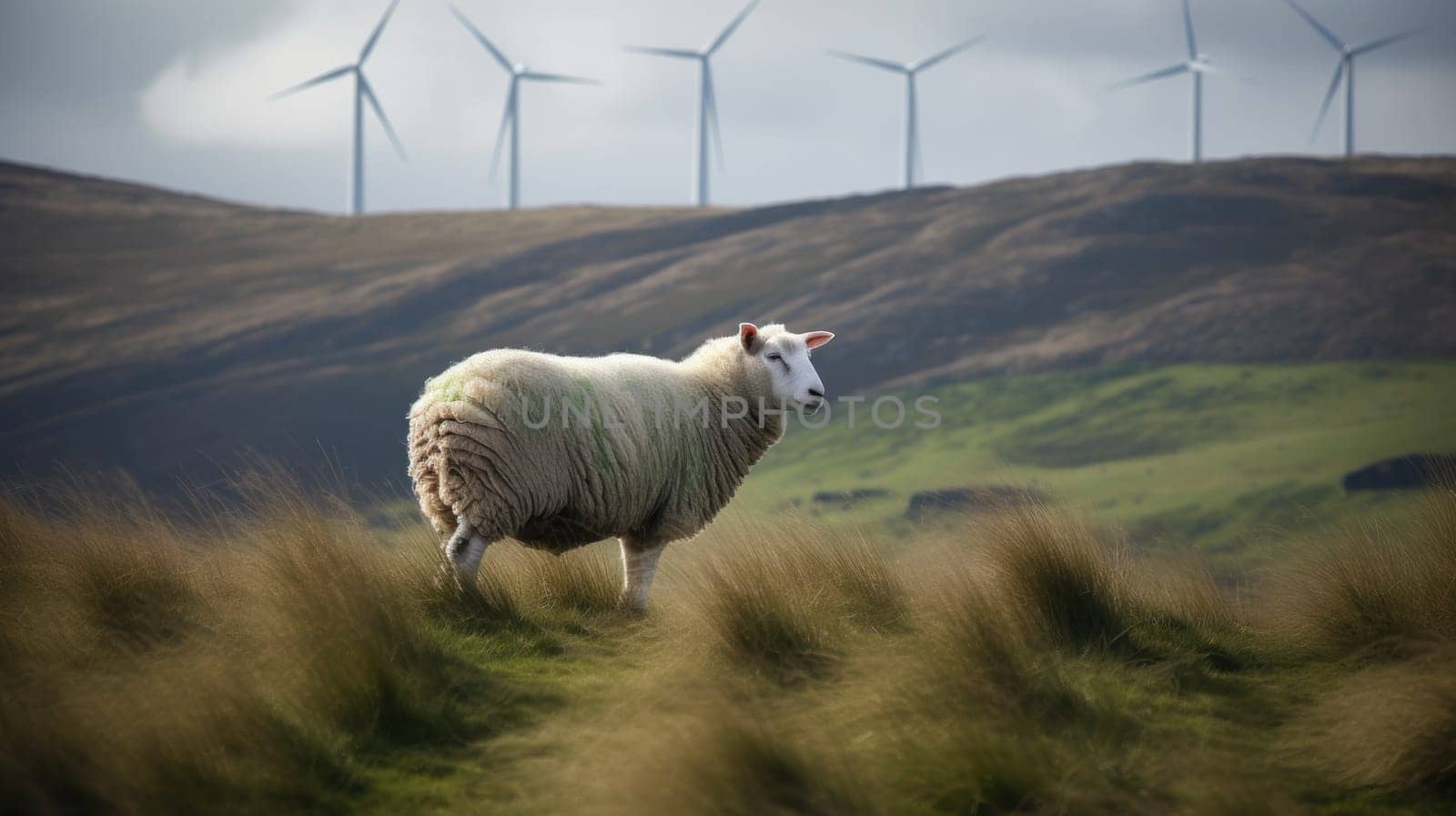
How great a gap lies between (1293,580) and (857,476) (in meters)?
88.2

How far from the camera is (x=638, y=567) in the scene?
1031cm

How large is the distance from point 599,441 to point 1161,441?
291ft

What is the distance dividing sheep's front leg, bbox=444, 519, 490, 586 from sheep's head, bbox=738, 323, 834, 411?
3.14 m

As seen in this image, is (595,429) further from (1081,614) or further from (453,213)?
(453,213)

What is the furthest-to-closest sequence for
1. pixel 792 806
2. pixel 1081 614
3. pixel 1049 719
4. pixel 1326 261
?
pixel 1326 261
pixel 1081 614
pixel 1049 719
pixel 792 806

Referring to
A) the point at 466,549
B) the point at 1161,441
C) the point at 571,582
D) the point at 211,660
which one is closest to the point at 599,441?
the point at 571,582

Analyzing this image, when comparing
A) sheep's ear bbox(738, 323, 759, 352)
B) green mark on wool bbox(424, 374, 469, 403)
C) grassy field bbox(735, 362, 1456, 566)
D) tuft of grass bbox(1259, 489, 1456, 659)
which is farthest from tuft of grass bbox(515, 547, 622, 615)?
grassy field bbox(735, 362, 1456, 566)

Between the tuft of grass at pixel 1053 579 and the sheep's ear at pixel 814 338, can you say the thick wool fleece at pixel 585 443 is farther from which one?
the tuft of grass at pixel 1053 579

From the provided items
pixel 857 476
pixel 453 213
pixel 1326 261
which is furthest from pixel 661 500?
pixel 453 213

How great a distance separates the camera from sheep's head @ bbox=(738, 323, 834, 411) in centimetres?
1105

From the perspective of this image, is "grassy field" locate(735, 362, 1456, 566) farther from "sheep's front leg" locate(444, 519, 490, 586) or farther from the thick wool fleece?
"sheep's front leg" locate(444, 519, 490, 586)

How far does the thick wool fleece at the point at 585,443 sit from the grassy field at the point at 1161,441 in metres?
59.9

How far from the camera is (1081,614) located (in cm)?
895

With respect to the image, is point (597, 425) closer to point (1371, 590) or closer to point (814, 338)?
point (814, 338)
